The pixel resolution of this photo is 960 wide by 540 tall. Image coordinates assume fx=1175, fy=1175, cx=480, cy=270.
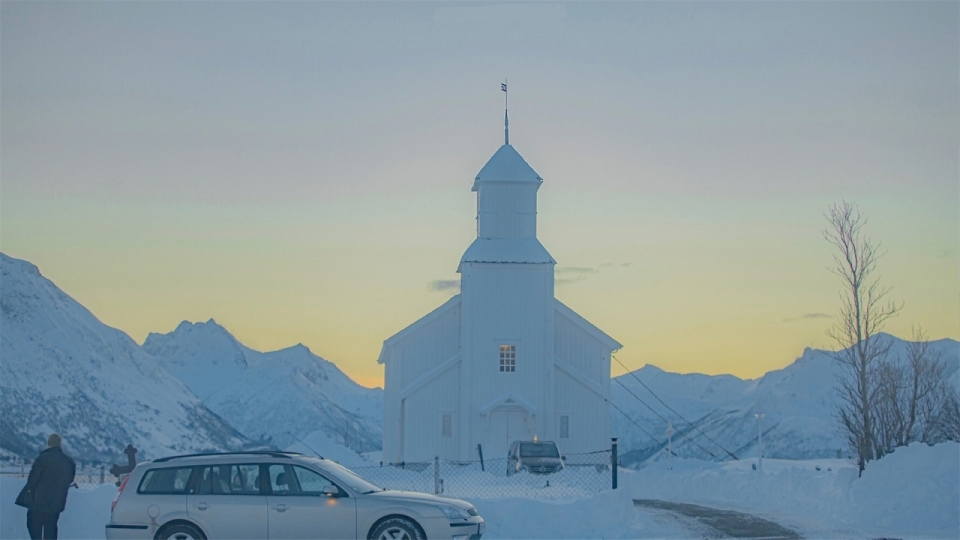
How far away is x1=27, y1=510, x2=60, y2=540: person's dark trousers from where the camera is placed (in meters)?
17.9

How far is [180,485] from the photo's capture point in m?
16.8

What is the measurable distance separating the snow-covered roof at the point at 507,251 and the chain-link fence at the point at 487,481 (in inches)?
297

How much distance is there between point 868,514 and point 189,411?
11703 centimetres

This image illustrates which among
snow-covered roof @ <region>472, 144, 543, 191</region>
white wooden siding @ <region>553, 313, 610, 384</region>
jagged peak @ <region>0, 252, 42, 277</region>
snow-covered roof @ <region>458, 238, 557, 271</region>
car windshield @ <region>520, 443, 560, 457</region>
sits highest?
jagged peak @ <region>0, 252, 42, 277</region>

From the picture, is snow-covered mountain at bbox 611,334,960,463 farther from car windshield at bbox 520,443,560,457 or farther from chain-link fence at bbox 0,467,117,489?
car windshield at bbox 520,443,560,457

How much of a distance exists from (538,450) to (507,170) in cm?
1275

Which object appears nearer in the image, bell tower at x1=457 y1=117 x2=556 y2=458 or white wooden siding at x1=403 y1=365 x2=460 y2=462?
bell tower at x1=457 y1=117 x2=556 y2=458

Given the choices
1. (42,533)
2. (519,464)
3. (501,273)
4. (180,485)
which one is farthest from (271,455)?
(501,273)

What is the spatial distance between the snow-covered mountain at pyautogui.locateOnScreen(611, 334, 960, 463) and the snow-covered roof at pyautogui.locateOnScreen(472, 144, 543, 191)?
67.4 m

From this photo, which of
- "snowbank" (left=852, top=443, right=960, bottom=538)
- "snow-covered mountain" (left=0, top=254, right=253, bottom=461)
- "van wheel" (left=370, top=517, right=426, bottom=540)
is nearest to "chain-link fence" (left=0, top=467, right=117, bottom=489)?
"van wheel" (left=370, top=517, right=426, bottom=540)

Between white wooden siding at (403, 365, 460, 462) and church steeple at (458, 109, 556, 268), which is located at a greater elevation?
church steeple at (458, 109, 556, 268)

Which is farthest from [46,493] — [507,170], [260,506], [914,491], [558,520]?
[507,170]

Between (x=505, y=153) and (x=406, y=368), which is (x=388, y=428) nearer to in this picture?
(x=406, y=368)

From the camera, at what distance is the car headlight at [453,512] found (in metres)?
17.0
